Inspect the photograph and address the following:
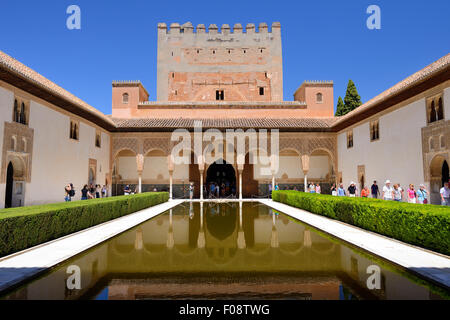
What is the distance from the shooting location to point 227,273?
12.6 feet

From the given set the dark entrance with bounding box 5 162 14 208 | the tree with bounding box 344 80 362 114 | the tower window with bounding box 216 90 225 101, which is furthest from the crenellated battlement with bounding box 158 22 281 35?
the dark entrance with bounding box 5 162 14 208

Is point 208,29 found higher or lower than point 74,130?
higher

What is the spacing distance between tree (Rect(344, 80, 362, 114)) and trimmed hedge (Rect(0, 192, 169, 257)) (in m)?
25.9

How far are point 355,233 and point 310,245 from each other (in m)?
1.84

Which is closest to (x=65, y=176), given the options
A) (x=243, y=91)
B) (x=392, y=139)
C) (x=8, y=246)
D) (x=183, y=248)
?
(x=8, y=246)

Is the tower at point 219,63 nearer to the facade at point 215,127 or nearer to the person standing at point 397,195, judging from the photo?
the facade at point 215,127

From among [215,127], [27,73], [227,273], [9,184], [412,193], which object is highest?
[27,73]

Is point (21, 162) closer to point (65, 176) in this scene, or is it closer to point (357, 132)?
point (65, 176)

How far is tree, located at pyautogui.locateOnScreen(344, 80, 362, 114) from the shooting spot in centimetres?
2917

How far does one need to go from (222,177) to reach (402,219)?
1624 centimetres

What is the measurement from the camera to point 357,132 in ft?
53.3

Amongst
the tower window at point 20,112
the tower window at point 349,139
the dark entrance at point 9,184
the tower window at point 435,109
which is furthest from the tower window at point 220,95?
the dark entrance at point 9,184

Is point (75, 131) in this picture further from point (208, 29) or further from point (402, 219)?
point (208, 29)

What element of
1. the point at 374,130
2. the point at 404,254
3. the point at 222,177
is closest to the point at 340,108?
the point at 222,177
